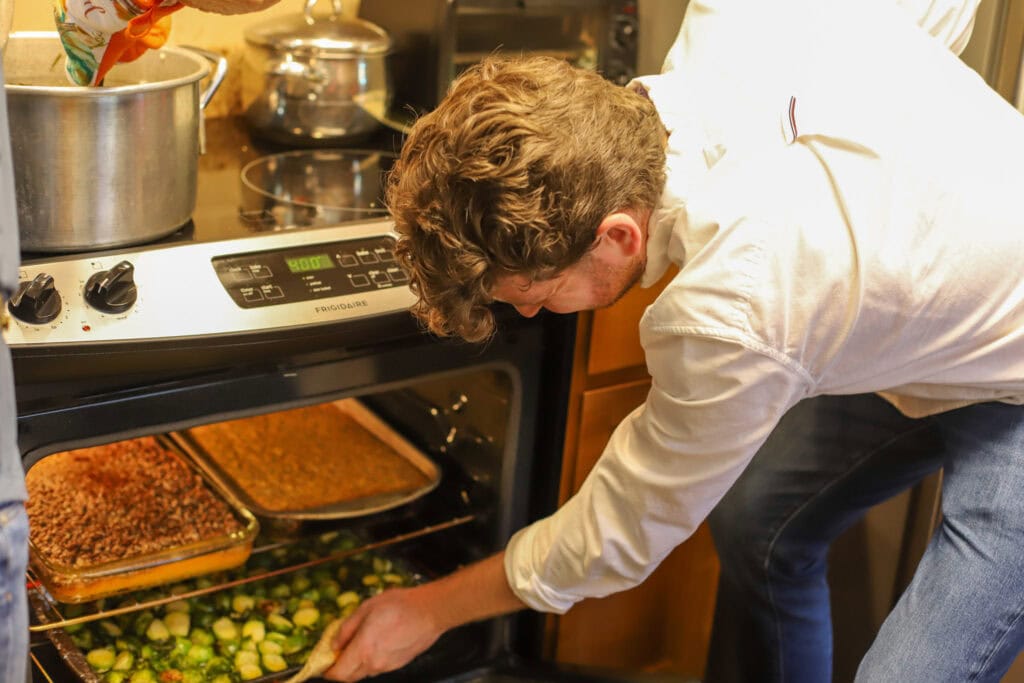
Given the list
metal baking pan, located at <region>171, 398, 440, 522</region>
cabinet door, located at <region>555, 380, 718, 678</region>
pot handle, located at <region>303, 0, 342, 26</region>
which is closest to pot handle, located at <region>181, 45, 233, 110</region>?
pot handle, located at <region>303, 0, 342, 26</region>

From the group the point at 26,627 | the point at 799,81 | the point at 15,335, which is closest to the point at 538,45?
the point at 799,81

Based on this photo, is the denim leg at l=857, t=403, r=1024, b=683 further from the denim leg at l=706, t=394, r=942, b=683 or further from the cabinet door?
the cabinet door

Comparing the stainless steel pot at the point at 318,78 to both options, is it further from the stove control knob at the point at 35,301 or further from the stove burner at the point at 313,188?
the stove control knob at the point at 35,301

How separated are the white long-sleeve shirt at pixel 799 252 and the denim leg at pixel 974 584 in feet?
0.19

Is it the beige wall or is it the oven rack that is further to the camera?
the beige wall

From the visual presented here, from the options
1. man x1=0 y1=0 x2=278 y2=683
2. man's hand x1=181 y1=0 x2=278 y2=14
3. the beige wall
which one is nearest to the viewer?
man x1=0 y1=0 x2=278 y2=683

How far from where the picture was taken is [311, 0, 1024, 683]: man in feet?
3.36

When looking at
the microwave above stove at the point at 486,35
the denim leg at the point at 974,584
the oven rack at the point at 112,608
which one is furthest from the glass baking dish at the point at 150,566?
the denim leg at the point at 974,584

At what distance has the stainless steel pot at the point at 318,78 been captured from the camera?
4.98 ft

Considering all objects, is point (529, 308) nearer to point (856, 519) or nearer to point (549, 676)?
point (549, 676)

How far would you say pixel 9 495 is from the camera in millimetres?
774

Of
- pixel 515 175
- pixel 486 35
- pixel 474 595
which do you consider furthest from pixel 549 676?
pixel 486 35

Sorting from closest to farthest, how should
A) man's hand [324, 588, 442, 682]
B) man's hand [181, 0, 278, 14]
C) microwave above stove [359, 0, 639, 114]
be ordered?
man's hand [181, 0, 278, 14]
man's hand [324, 588, 442, 682]
microwave above stove [359, 0, 639, 114]

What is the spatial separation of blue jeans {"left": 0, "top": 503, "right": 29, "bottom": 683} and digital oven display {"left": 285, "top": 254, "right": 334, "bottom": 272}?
47cm
